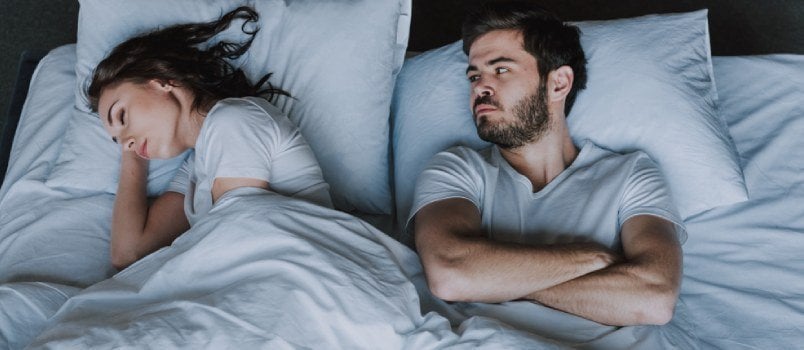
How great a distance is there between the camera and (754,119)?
1829mm

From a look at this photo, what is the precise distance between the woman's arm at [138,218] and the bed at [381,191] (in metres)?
0.07

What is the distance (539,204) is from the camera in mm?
1589

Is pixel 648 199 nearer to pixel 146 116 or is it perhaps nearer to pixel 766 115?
pixel 766 115

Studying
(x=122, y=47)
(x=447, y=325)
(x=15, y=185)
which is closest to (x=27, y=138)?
(x=15, y=185)

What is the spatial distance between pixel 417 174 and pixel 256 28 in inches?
20.3

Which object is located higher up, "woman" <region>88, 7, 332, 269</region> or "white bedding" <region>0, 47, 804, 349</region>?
"woman" <region>88, 7, 332, 269</region>

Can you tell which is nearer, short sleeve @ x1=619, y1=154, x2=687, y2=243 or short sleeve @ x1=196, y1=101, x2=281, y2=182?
short sleeve @ x1=196, y1=101, x2=281, y2=182

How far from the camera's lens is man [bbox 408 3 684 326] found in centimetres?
138

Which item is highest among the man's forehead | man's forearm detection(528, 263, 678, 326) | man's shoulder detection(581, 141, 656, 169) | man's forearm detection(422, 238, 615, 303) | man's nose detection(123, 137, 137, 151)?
the man's forehead

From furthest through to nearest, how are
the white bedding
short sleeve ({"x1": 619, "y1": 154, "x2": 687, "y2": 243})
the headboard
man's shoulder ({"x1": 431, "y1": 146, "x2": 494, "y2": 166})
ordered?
1. the headboard
2. man's shoulder ({"x1": 431, "y1": 146, "x2": 494, "y2": 166})
3. short sleeve ({"x1": 619, "y1": 154, "x2": 687, "y2": 243})
4. the white bedding

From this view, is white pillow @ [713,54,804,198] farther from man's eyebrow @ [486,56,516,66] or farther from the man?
man's eyebrow @ [486,56,516,66]

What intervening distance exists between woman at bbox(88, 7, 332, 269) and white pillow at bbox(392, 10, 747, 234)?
1.11 feet

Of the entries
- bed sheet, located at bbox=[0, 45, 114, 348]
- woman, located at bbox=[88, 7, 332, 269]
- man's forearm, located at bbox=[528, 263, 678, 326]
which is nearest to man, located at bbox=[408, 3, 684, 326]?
man's forearm, located at bbox=[528, 263, 678, 326]

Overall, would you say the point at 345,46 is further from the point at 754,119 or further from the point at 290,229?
the point at 754,119
